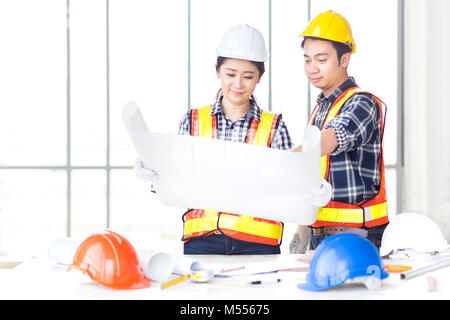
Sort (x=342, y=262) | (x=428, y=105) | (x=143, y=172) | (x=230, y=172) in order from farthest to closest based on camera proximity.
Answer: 1. (x=428, y=105)
2. (x=143, y=172)
3. (x=230, y=172)
4. (x=342, y=262)

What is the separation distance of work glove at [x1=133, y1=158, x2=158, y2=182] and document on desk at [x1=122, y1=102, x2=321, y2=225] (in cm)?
2

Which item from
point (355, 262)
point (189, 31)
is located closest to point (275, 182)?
point (355, 262)

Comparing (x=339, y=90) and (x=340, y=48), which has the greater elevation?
(x=340, y=48)

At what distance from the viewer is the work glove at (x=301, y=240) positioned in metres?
2.38

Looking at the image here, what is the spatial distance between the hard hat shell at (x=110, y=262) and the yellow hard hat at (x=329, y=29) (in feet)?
3.69

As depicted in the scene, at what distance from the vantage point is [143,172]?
5.92 feet

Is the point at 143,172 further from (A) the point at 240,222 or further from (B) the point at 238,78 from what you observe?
(B) the point at 238,78

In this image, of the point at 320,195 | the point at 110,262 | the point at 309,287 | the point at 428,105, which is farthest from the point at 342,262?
the point at 428,105

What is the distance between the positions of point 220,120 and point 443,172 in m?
2.61

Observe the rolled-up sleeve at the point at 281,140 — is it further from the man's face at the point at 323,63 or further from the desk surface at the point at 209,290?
the desk surface at the point at 209,290

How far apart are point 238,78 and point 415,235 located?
2.69ft

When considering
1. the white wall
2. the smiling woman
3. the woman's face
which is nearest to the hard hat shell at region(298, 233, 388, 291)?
the woman's face

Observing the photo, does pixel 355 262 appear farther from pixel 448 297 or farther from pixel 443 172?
pixel 443 172
